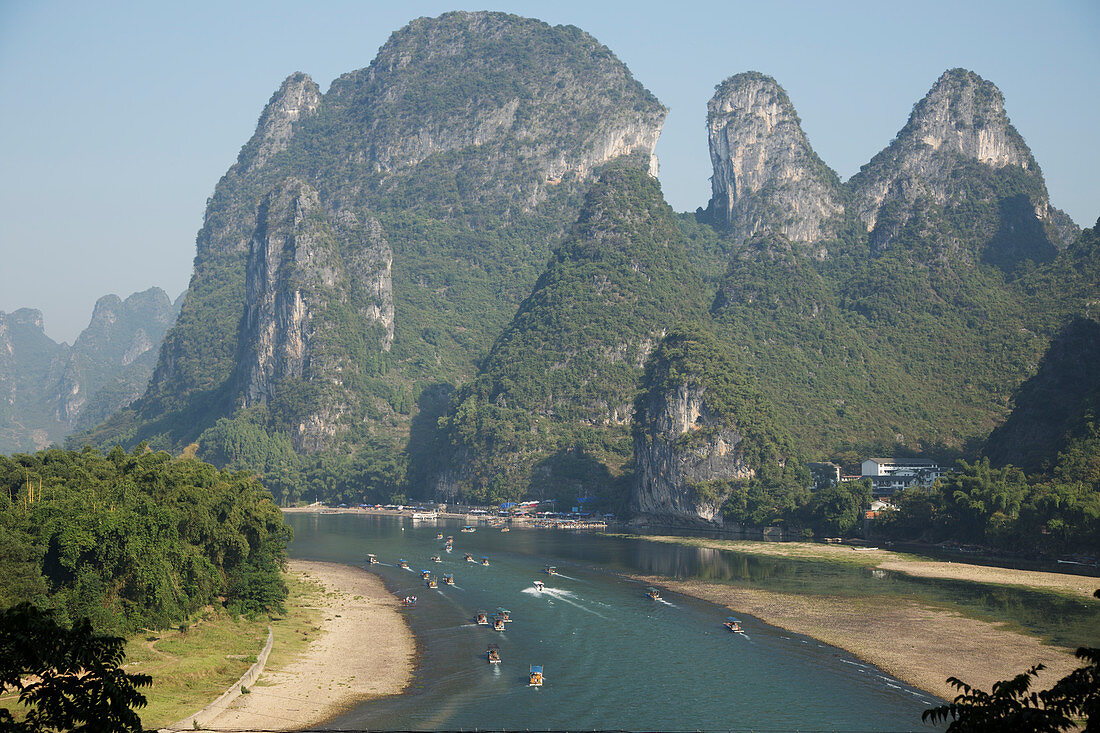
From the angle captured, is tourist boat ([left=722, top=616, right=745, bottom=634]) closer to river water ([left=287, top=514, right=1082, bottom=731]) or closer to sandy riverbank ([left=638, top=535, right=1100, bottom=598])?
river water ([left=287, top=514, right=1082, bottom=731])

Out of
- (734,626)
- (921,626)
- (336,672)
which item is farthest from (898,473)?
(336,672)

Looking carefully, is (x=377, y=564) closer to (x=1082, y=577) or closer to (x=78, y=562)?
(x=78, y=562)

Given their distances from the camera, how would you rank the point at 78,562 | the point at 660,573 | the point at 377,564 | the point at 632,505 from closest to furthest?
1. the point at 78,562
2. the point at 660,573
3. the point at 377,564
4. the point at 632,505

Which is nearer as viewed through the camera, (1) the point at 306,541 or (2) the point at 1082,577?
(2) the point at 1082,577

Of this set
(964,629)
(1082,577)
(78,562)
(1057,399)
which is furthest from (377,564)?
(1057,399)

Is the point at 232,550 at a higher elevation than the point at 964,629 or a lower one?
higher

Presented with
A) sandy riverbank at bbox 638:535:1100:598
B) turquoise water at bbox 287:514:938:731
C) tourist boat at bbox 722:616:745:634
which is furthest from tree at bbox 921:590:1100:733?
sandy riverbank at bbox 638:535:1100:598

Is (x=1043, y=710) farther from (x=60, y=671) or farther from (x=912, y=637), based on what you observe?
(x=912, y=637)
